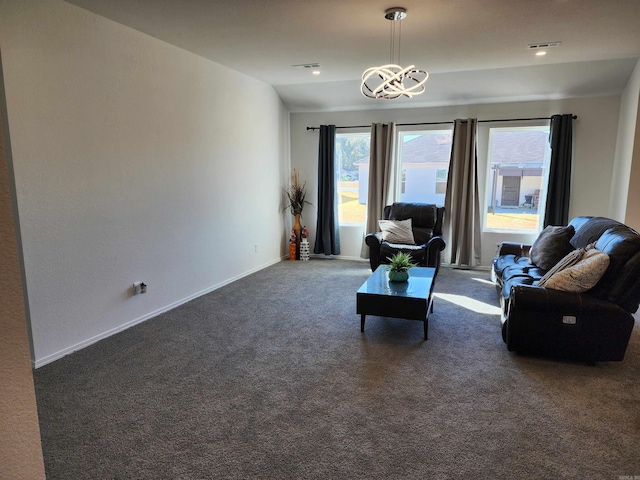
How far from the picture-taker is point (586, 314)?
9.48 feet

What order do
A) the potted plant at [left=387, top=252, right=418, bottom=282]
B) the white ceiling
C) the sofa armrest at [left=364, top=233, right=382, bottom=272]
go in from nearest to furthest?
1. the white ceiling
2. the potted plant at [left=387, top=252, right=418, bottom=282]
3. the sofa armrest at [left=364, top=233, right=382, bottom=272]

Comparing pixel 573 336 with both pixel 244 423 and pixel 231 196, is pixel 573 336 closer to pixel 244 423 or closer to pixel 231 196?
pixel 244 423

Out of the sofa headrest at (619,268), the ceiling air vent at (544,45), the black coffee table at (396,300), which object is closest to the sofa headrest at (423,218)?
the black coffee table at (396,300)

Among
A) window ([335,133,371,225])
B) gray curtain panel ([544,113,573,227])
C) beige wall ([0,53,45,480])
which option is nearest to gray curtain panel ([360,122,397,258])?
window ([335,133,371,225])

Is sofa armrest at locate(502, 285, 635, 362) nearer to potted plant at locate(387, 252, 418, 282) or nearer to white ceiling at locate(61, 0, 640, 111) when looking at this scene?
potted plant at locate(387, 252, 418, 282)

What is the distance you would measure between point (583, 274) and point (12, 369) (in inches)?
129

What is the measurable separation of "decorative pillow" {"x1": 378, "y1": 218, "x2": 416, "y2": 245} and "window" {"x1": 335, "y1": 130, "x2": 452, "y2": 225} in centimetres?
86

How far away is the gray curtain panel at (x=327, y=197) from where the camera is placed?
22.0 ft

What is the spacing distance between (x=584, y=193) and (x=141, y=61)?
5806 millimetres

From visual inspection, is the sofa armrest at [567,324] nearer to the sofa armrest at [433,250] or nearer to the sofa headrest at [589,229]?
the sofa headrest at [589,229]

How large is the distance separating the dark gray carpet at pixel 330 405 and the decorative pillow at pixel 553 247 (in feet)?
2.83

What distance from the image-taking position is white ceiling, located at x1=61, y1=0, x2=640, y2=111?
123 inches

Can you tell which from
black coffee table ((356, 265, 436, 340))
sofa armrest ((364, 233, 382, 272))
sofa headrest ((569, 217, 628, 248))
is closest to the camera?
black coffee table ((356, 265, 436, 340))

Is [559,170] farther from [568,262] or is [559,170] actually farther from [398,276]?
[398,276]
